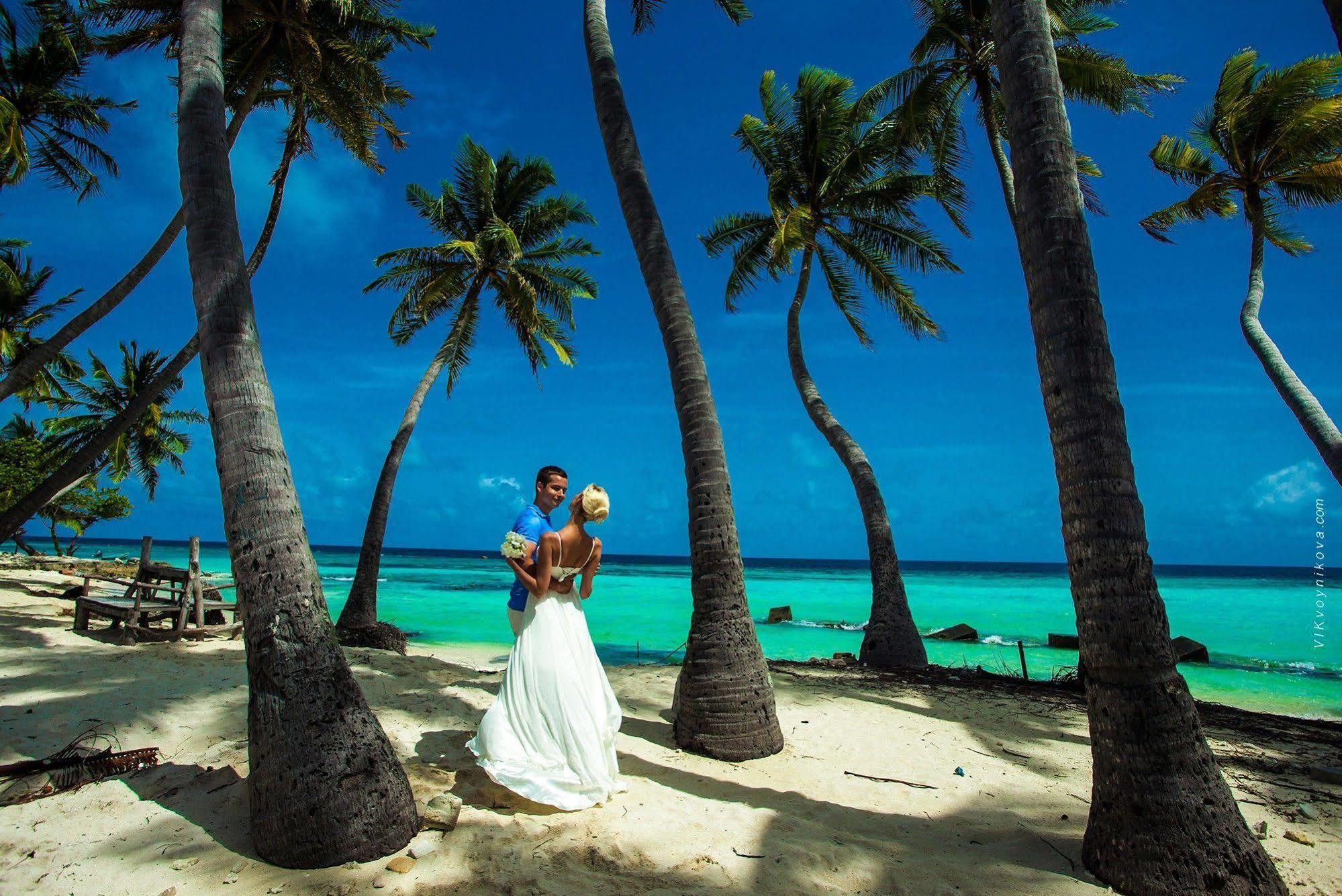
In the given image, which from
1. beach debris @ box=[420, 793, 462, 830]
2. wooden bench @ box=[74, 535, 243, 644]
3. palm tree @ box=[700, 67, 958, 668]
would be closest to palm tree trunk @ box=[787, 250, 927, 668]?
palm tree @ box=[700, 67, 958, 668]

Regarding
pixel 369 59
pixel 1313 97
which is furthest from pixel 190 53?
pixel 1313 97

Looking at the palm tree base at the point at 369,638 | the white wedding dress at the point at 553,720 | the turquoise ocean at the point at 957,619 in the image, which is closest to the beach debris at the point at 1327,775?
the white wedding dress at the point at 553,720

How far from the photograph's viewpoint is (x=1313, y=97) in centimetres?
999

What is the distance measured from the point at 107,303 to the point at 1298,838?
15.5 meters

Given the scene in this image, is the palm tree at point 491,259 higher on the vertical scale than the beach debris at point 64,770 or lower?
higher

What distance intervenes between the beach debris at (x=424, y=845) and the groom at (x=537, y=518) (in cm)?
117

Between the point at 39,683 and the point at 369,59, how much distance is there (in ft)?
36.6

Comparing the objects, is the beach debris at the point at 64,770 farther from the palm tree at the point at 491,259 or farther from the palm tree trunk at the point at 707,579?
the palm tree at the point at 491,259

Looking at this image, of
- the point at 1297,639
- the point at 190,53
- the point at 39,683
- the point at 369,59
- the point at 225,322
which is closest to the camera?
the point at 225,322

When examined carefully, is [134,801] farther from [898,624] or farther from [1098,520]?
[898,624]

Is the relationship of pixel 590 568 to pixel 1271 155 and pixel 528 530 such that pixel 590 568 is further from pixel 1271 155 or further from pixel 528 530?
pixel 1271 155

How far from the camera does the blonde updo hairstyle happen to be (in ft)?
14.2

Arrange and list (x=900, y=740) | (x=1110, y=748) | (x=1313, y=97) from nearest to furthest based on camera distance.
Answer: (x=1110, y=748)
(x=900, y=740)
(x=1313, y=97)

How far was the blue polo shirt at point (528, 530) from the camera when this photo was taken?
171 inches
